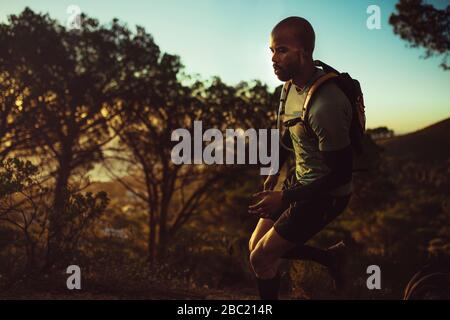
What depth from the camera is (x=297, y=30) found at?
252 cm

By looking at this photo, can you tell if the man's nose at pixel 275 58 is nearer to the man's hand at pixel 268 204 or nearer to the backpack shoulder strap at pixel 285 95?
the backpack shoulder strap at pixel 285 95

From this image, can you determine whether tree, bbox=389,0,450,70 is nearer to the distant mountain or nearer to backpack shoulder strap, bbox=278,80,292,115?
backpack shoulder strap, bbox=278,80,292,115

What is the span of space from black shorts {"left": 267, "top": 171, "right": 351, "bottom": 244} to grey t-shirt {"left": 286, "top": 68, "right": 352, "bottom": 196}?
75 mm

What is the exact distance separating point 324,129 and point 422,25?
10.9m

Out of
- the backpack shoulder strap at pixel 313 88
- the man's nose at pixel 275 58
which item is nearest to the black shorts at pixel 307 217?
the backpack shoulder strap at pixel 313 88

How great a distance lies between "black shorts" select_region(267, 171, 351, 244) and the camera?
2541mm

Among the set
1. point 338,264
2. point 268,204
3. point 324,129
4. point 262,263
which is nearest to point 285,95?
point 324,129

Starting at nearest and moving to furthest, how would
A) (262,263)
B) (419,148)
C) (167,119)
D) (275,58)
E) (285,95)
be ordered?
(275,58) < (262,263) < (285,95) < (167,119) < (419,148)

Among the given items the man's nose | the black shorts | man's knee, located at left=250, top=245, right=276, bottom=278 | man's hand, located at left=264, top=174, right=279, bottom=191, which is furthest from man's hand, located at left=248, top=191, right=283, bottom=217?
the man's nose

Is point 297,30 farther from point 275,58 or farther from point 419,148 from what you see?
point 419,148

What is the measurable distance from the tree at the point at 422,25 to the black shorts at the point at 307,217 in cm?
1059

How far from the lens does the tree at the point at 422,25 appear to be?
11.6m
